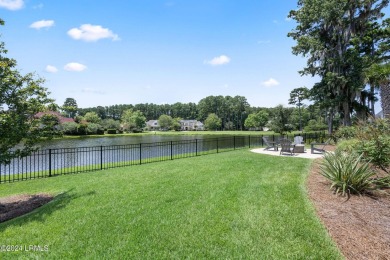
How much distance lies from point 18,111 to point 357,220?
7.23 metres

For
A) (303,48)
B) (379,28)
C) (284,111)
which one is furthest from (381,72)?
(284,111)

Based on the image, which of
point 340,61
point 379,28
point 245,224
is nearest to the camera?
point 245,224

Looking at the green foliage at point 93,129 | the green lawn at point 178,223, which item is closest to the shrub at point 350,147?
the green lawn at point 178,223

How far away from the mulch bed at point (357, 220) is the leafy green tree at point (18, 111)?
249 inches

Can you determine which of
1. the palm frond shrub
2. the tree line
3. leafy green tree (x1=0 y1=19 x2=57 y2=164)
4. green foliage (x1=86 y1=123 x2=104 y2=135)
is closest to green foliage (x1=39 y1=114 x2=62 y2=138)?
leafy green tree (x1=0 y1=19 x2=57 y2=164)

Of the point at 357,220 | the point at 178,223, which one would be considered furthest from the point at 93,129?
the point at 357,220

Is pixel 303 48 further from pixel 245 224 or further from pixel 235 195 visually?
pixel 245 224

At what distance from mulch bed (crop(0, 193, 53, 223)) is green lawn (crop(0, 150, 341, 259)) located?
1.35ft

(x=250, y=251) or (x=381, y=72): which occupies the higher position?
(x=381, y=72)

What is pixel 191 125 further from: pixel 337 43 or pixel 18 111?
pixel 18 111

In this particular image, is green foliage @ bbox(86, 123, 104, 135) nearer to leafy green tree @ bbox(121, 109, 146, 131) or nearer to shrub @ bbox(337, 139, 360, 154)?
leafy green tree @ bbox(121, 109, 146, 131)

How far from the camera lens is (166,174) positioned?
7551 millimetres

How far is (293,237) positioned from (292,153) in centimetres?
924

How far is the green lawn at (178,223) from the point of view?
3084 mm
